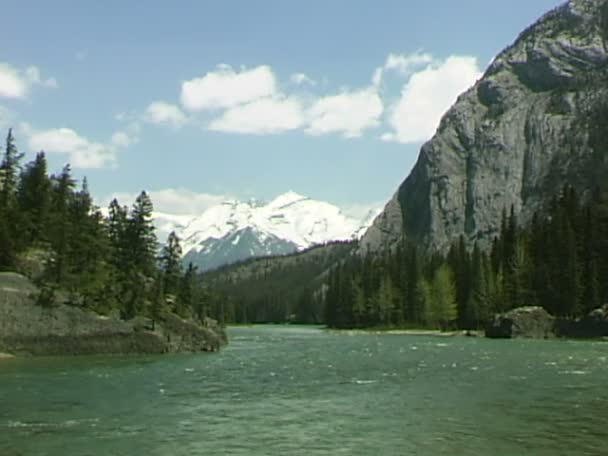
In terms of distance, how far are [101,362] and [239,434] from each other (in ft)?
125

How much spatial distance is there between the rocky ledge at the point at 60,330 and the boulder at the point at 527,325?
6586cm

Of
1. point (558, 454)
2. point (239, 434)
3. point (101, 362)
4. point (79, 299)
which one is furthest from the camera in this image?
point (79, 299)

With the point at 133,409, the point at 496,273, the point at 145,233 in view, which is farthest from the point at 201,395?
the point at 496,273

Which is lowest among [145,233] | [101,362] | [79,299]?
[101,362]

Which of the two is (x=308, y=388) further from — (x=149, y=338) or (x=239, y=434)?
(x=149, y=338)

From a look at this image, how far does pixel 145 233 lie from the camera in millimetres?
94125

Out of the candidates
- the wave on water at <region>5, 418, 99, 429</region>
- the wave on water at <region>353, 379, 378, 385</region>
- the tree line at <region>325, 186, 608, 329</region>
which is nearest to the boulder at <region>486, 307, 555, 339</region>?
the tree line at <region>325, 186, 608, 329</region>

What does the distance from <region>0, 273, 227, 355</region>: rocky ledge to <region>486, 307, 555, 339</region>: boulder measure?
65856 mm

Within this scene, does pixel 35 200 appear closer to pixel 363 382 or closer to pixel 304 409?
pixel 363 382

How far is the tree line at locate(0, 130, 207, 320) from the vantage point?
74.6 metres

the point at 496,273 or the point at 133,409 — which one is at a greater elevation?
the point at 496,273

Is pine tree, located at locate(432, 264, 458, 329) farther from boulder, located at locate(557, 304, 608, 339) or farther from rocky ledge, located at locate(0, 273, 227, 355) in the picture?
rocky ledge, located at locate(0, 273, 227, 355)

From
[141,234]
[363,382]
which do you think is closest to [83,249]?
[141,234]

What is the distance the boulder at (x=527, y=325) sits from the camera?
115 m
